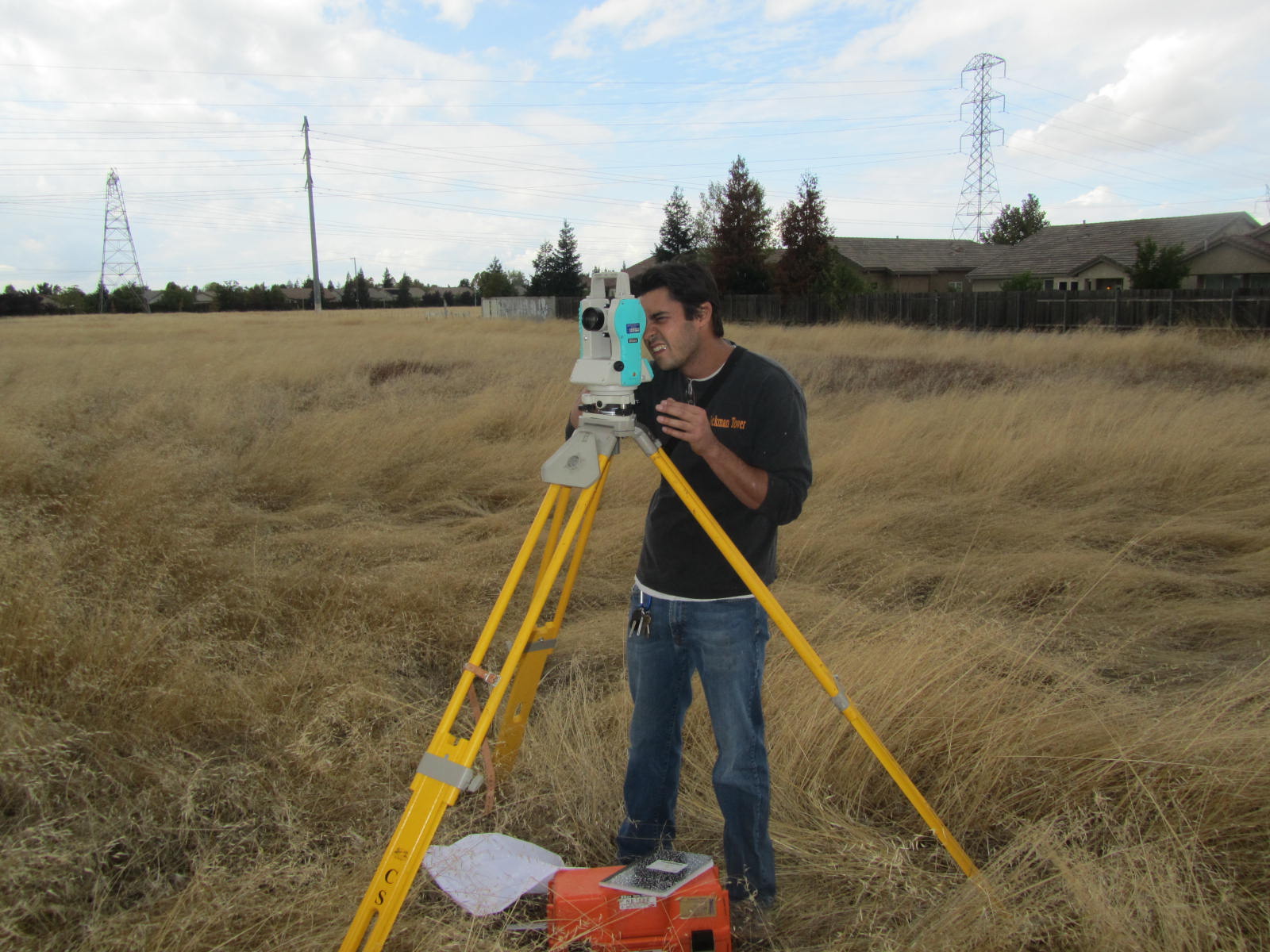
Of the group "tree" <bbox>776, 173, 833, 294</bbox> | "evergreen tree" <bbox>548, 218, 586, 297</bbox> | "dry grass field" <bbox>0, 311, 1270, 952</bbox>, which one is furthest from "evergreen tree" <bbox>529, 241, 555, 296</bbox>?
"dry grass field" <bbox>0, 311, 1270, 952</bbox>

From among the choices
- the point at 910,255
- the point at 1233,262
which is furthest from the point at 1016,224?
the point at 1233,262

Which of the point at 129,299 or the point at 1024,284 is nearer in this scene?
the point at 1024,284

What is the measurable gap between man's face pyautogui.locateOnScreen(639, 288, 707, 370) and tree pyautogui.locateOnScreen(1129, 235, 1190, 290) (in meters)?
26.3

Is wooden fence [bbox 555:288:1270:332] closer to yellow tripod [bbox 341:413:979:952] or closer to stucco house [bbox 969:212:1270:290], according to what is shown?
stucco house [bbox 969:212:1270:290]

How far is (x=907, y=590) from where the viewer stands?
4.89 metres

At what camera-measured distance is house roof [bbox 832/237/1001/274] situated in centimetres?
4491

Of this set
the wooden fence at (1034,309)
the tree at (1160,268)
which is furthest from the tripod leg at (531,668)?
the tree at (1160,268)

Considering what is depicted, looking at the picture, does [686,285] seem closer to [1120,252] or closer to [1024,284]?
[1024,284]

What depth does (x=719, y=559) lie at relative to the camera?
218 cm

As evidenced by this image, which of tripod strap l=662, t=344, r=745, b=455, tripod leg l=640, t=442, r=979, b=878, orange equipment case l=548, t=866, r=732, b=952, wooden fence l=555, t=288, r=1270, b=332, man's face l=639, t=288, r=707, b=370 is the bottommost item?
orange equipment case l=548, t=866, r=732, b=952

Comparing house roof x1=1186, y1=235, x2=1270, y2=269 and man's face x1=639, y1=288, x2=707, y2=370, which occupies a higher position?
house roof x1=1186, y1=235, x2=1270, y2=269

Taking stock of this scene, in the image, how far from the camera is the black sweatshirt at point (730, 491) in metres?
2.08

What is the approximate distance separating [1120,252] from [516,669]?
38.2m

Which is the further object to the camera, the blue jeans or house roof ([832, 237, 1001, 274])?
house roof ([832, 237, 1001, 274])
